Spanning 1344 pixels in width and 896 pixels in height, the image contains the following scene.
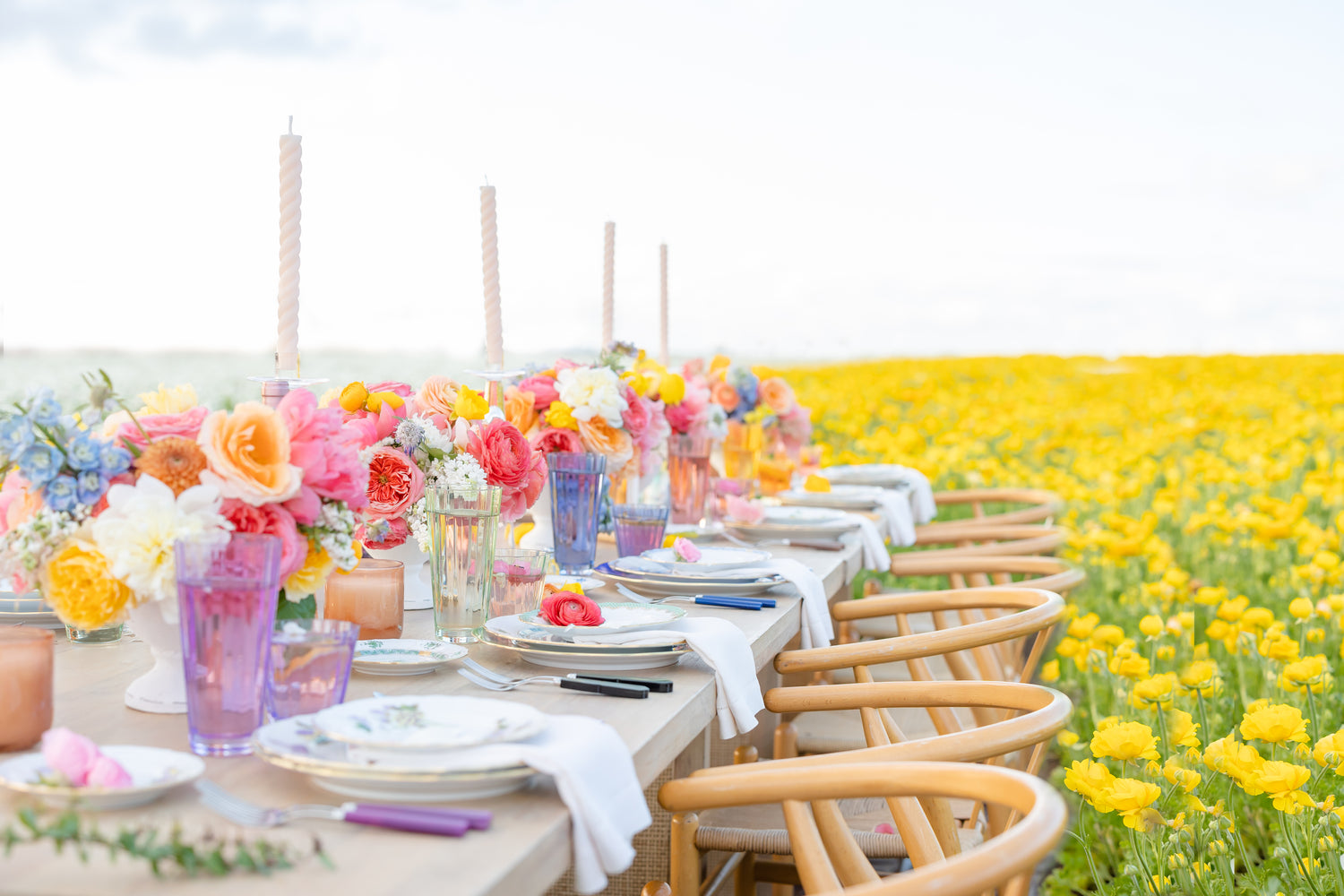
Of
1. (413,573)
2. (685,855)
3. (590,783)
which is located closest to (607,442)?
(413,573)

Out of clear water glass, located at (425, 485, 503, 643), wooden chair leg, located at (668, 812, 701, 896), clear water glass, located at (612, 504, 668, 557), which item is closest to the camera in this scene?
clear water glass, located at (425, 485, 503, 643)

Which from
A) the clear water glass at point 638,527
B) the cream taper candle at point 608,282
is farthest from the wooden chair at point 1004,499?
the clear water glass at point 638,527

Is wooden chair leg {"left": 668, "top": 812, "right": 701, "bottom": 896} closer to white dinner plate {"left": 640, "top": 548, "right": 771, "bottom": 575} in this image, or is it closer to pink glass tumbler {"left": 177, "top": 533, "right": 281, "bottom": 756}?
white dinner plate {"left": 640, "top": 548, "right": 771, "bottom": 575}

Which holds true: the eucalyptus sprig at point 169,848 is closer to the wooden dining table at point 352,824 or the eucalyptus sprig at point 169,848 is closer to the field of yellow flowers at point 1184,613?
the wooden dining table at point 352,824

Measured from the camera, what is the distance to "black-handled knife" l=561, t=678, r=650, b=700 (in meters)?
1.37

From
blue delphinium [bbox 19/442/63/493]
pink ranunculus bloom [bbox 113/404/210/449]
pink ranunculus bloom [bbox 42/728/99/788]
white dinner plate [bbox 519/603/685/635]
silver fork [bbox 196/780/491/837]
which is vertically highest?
pink ranunculus bloom [bbox 113/404/210/449]

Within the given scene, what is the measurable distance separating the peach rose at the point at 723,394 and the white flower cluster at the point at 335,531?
7.09ft

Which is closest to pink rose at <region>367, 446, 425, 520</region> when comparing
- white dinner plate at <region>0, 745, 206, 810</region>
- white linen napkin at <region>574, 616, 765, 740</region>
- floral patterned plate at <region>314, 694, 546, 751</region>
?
white linen napkin at <region>574, 616, 765, 740</region>

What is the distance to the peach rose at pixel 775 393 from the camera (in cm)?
351

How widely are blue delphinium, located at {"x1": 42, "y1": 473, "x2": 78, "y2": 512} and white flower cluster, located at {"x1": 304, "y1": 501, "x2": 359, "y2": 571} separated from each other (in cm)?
22

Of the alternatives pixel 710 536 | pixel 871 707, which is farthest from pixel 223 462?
pixel 710 536

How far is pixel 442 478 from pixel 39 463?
0.67 metres

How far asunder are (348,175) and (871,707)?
5.81ft

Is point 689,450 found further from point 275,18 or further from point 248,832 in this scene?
point 248,832
